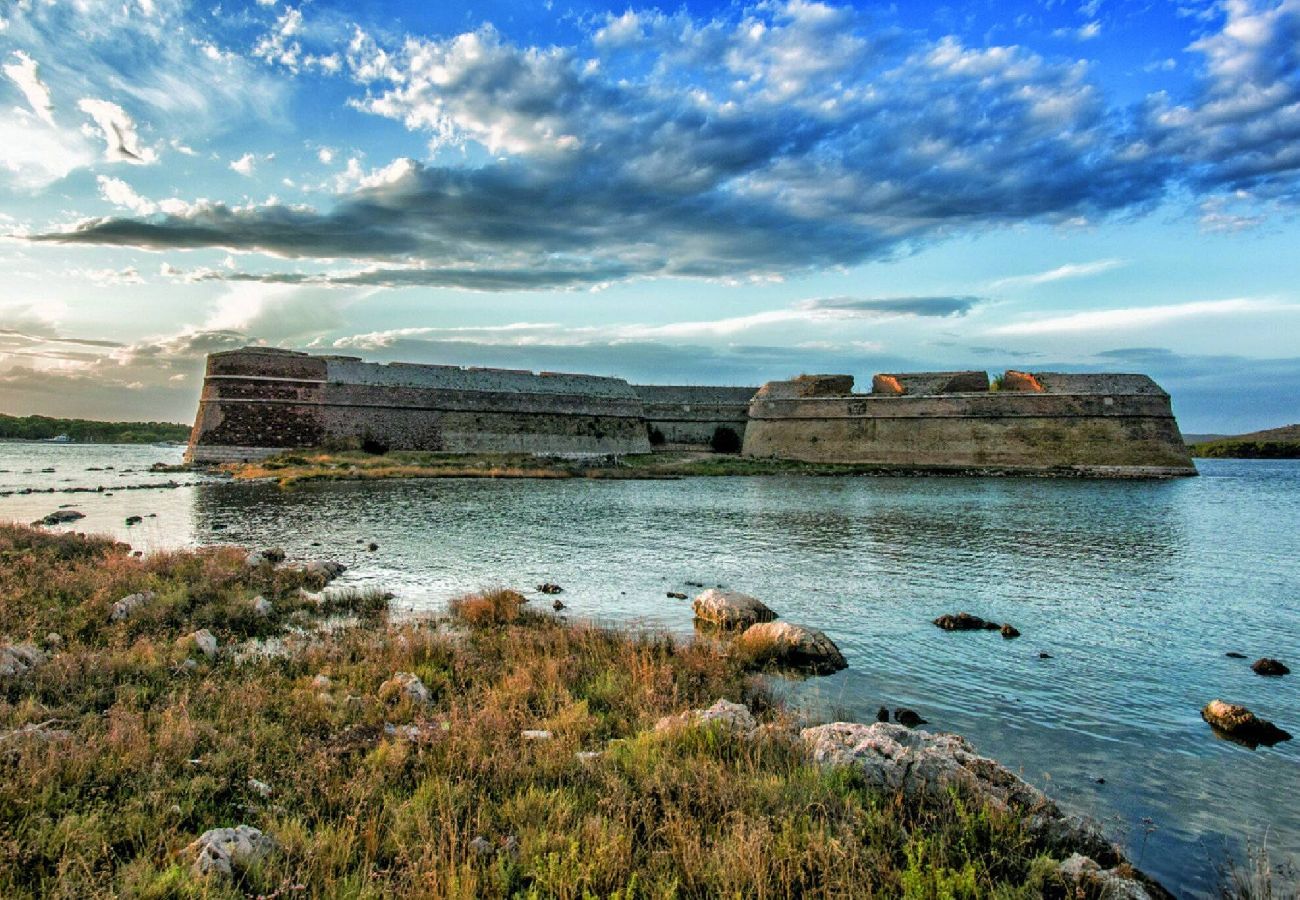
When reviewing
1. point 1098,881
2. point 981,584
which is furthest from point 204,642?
point 981,584

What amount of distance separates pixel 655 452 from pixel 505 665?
56.1 m

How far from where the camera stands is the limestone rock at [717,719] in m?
5.62

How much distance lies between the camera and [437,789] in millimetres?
4426

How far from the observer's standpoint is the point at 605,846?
12.3 ft

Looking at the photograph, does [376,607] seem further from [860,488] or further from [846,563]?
[860,488]

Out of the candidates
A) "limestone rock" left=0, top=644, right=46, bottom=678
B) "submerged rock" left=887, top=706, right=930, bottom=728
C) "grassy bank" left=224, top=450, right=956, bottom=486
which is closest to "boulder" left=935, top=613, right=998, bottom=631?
"submerged rock" left=887, top=706, right=930, bottom=728

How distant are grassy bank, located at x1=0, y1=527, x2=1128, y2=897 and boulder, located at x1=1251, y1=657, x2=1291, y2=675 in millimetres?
6199

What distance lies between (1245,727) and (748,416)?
55.7 metres

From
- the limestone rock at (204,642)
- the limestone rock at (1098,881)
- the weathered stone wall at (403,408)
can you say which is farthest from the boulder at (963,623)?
the weathered stone wall at (403,408)

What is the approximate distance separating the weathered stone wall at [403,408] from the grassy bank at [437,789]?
43.4 metres

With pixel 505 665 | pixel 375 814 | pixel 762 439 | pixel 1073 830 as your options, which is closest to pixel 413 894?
pixel 375 814

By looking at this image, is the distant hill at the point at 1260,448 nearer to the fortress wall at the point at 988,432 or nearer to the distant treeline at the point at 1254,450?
the distant treeline at the point at 1254,450

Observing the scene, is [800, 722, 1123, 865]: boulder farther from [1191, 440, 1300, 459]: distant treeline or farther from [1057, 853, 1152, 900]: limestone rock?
[1191, 440, 1300, 459]: distant treeline

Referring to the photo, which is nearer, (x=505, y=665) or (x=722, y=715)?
(x=722, y=715)
